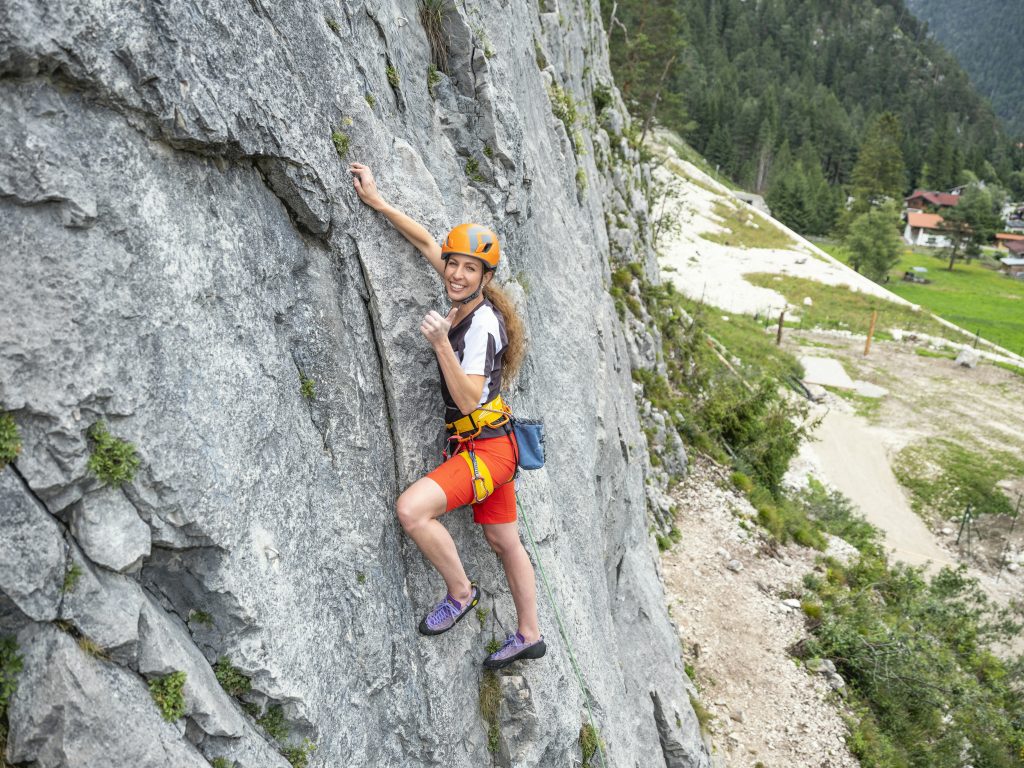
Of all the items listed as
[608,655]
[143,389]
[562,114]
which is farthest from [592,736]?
[562,114]

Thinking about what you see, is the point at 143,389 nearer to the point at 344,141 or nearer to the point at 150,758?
the point at 150,758

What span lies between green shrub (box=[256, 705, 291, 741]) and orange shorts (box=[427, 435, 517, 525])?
6.82 ft

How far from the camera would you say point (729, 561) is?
18.3 metres

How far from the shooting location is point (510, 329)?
21.2ft

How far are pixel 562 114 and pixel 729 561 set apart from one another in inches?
487

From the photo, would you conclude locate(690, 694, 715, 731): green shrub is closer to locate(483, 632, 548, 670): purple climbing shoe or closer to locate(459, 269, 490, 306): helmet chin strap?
locate(483, 632, 548, 670): purple climbing shoe

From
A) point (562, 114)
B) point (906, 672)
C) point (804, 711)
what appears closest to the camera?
point (562, 114)

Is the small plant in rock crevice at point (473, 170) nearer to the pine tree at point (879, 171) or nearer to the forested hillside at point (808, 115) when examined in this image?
the forested hillside at point (808, 115)

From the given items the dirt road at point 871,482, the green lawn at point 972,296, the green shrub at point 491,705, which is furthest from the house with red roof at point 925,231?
the green shrub at point 491,705

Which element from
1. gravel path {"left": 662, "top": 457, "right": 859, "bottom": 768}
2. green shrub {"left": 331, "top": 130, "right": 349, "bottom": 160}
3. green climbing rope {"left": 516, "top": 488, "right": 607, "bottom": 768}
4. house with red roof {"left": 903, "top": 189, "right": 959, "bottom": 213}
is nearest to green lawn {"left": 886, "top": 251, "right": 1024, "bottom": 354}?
house with red roof {"left": 903, "top": 189, "right": 959, "bottom": 213}

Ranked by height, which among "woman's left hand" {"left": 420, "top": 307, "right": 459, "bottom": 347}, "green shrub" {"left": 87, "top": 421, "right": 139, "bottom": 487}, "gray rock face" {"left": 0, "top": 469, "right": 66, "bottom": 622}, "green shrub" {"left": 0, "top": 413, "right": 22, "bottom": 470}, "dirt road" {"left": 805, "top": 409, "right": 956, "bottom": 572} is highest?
"woman's left hand" {"left": 420, "top": 307, "right": 459, "bottom": 347}

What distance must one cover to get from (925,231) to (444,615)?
151 m

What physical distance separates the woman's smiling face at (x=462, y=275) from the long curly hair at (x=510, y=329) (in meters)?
0.32

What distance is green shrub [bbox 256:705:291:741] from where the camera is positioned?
4727mm
